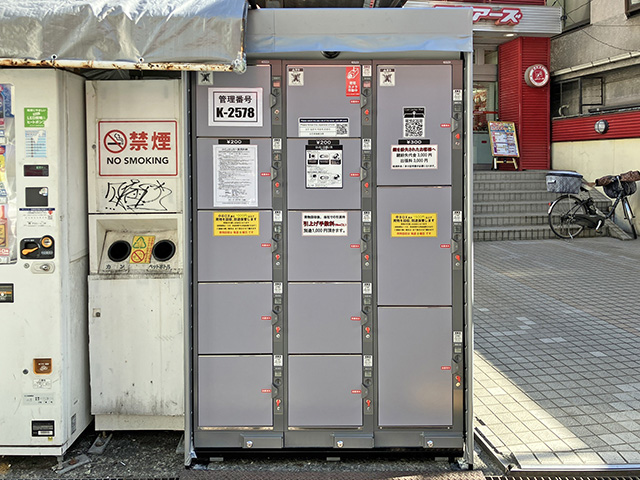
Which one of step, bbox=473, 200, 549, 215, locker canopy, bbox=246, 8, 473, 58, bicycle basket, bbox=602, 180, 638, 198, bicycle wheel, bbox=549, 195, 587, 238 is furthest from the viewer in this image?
step, bbox=473, 200, 549, 215

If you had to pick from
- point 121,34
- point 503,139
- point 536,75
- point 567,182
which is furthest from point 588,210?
point 121,34

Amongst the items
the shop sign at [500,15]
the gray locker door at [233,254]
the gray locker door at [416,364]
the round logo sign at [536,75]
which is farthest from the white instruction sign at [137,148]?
the round logo sign at [536,75]

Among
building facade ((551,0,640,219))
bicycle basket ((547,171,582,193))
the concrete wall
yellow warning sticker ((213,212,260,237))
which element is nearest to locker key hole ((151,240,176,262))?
yellow warning sticker ((213,212,260,237))

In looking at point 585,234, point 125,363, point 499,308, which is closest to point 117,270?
point 125,363

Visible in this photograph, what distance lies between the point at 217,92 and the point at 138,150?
692mm

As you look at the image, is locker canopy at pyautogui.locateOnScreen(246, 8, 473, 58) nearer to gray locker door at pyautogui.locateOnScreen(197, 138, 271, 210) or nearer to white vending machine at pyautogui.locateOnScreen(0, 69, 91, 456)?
gray locker door at pyautogui.locateOnScreen(197, 138, 271, 210)

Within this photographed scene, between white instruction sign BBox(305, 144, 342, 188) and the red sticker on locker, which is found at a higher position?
the red sticker on locker

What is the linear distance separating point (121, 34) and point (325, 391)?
231 centimetres

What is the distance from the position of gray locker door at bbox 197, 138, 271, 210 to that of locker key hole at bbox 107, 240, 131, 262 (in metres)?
0.67

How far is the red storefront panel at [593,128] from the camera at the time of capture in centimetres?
1276

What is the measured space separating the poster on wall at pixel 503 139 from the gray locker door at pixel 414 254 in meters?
12.4

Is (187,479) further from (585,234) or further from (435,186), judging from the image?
(585,234)

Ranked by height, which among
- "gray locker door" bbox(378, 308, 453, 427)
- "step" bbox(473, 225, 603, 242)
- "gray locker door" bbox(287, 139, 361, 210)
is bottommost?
"gray locker door" bbox(378, 308, 453, 427)

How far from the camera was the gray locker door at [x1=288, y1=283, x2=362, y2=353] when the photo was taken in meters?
3.61
